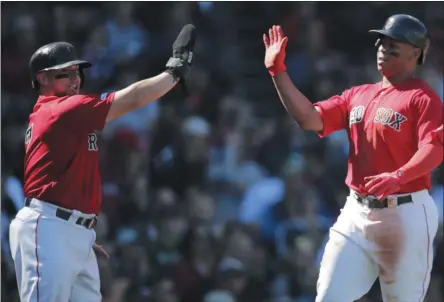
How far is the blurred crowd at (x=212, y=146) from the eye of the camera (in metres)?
9.85

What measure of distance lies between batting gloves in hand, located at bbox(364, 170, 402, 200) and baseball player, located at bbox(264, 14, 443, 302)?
0.11m

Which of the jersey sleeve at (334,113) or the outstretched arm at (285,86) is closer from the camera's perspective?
the outstretched arm at (285,86)

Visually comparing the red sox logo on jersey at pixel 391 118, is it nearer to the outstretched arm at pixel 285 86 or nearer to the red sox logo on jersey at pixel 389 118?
the red sox logo on jersey at pixel 389 118

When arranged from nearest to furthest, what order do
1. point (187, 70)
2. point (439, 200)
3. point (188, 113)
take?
point (187, 70) → point (439, 200) → point (188, 113)

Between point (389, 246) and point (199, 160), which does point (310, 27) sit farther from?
point (389, 246)

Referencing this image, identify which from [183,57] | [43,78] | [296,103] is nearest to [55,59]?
[43,78]

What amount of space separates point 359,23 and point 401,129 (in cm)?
538

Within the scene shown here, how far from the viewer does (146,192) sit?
33.8 feet

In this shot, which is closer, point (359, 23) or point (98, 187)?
point (98, 187)

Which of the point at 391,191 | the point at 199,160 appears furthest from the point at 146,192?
the point at 391,191

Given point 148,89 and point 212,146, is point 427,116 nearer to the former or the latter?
point 148,89

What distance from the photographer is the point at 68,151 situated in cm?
611

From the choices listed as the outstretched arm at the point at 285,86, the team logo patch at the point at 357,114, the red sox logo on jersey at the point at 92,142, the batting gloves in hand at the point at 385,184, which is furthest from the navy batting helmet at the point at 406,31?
the red sox logo on jersey at the point at 92,142

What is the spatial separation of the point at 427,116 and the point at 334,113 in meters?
0.63
